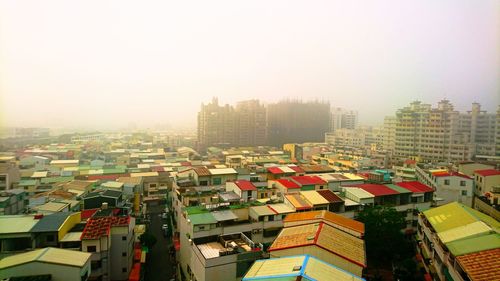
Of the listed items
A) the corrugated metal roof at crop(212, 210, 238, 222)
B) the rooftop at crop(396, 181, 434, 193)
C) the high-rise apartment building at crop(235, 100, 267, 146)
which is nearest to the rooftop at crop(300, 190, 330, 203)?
the corrugated metal roof at crop(212, 210, 238, 222)

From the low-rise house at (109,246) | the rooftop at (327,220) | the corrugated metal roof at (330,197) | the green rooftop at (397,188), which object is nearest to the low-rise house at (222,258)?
the rooftop at (327,220)

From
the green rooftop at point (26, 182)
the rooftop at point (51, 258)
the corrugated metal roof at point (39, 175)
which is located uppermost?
the rooftop at point (51, 258)

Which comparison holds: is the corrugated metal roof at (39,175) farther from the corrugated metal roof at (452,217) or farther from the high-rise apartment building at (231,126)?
the high-rise apartment building at (231,126)

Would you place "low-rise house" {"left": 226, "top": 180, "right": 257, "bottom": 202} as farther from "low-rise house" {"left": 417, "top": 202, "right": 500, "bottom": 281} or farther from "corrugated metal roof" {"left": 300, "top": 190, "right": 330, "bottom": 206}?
"low-rise house" {"left": 417, "top": 202, "right": 500, "bottom": 281}

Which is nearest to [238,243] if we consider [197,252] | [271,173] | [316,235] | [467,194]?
[197,252]

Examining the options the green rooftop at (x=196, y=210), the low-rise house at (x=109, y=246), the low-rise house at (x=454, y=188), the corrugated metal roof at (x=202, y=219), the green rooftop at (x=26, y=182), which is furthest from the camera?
the green rooftop at (x=26, y=182)

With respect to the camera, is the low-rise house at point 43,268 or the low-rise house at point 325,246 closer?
the low-rise house at point 43,268

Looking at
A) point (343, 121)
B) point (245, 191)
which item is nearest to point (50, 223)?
point (245, 191)
